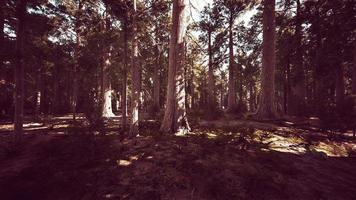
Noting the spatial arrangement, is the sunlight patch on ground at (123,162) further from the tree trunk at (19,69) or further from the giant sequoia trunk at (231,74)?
the giant sequoia trunk at (231,74)

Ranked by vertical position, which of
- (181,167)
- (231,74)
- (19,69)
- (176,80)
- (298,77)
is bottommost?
(181,167)

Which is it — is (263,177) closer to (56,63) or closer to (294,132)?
(294,132)

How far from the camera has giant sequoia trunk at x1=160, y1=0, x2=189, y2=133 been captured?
849 cm

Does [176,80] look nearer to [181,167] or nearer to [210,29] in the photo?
[181,167]

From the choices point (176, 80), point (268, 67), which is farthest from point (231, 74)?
point (176, 80)

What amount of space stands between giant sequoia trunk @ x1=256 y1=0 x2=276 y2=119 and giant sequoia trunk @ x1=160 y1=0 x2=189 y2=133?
5795 mm

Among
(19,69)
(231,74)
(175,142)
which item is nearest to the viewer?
(175,142)

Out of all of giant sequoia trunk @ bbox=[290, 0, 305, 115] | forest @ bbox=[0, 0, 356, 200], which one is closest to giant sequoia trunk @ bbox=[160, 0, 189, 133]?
forest @ bbox=[0, 0, 356, 200]

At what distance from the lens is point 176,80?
28.2 ft

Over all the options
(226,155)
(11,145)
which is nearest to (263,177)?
(226,155)

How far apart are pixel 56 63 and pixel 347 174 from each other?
26477 mm

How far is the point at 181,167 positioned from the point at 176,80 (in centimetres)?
422

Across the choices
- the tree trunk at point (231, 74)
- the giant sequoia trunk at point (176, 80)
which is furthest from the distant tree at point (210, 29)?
Answer: the giant sequoia trunk at point (176, 80)

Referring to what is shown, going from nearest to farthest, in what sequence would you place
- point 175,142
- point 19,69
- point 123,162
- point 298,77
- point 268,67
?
point 123,162, point 175,142, point 19,69, point 268,67, point 298,77
